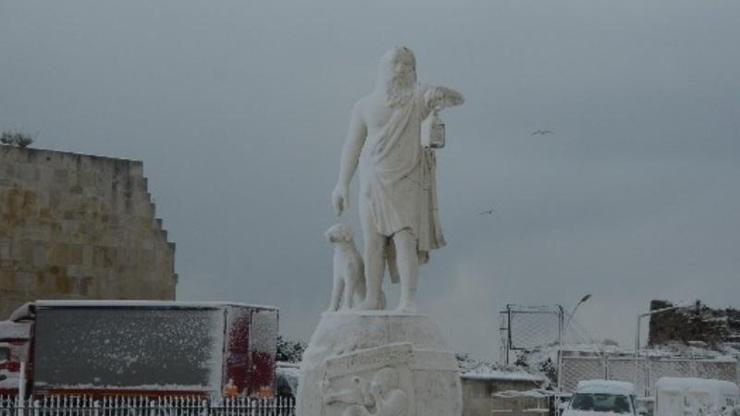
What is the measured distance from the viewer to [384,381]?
34.2ft

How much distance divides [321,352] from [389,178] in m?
1.60

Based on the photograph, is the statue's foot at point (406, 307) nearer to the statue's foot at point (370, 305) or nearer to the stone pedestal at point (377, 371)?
the stone pedestal at point (377, 371)

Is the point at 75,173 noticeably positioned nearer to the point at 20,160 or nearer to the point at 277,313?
the point at 20,160

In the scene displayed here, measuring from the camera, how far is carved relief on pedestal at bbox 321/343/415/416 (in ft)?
34.1

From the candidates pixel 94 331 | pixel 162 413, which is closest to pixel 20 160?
pixel 94 331

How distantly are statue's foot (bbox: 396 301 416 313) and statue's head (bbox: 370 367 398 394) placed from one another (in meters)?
0.57

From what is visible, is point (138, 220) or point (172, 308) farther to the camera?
point (138, 220)

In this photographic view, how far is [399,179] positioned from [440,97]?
0.80 metres

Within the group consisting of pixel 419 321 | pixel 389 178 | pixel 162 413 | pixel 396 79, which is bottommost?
pixel 162 413

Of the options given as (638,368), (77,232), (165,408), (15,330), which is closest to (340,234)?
(165,408)

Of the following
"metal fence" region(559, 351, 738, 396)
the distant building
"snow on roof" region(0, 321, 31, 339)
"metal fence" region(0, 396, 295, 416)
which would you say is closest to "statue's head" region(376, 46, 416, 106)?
"metal fence" region(0, 396, 295, 416)

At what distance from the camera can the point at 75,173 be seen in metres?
25.0

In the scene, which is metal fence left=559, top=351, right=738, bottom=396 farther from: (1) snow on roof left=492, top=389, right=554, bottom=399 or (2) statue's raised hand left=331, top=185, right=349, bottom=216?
(2) statue's raised hand left=331, top=185, right=349, bottom=216

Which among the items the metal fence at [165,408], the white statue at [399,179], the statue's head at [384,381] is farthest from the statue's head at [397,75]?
the metal fence at [165,408]
